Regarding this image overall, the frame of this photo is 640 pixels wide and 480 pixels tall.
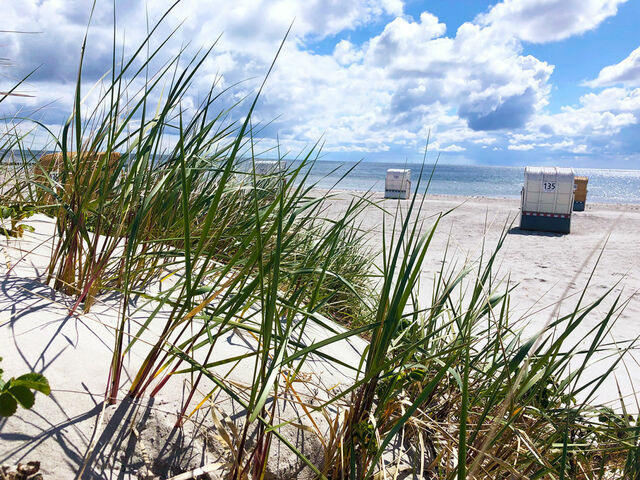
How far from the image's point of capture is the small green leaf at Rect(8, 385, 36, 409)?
2.72 feet

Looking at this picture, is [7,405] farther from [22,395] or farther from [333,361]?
[333,361]

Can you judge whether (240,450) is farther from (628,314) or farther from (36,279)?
(628,314)

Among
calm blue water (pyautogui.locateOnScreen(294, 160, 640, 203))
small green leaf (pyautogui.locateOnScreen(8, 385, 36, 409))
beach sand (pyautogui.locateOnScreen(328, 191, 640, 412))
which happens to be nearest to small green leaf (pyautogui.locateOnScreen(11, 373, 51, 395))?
small green leaf (pyautogui.locateOnScreen(8, 385, 36, 409))

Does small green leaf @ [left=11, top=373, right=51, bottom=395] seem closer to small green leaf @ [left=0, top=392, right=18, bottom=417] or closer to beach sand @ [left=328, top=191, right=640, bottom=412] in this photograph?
small green leaf @ [left=0, top=392, right=18, bottom=417]

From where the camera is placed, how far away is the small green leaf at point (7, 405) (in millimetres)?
825

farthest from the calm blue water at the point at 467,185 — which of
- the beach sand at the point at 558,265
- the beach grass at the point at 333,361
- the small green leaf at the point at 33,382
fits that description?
the small green leaf at the point at 33,382

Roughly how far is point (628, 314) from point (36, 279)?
238 inches

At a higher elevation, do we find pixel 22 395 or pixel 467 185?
pixel 22 395

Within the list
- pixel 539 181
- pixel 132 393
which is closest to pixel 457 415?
pixel 132 393

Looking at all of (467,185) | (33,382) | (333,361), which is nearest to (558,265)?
(333,361)

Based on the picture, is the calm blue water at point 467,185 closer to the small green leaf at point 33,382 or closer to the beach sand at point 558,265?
the beach sand at point 558,265

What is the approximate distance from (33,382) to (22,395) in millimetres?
30

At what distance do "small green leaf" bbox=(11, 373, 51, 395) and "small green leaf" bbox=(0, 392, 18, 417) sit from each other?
0.03 meters

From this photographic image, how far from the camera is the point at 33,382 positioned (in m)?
0.83
